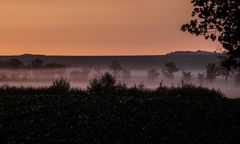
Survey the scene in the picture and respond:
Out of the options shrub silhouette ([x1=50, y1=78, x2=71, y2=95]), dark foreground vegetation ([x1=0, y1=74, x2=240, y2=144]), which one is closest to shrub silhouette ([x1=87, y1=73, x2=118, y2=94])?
shrub silhouette ([x1=50, y1=78, x2=71, y2=95])

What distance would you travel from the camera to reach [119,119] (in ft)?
86.6

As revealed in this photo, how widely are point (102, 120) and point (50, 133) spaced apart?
8.14 feet

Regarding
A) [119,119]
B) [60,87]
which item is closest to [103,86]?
[60,87]

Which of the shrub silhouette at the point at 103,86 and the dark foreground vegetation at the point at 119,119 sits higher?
the shrub silhouette at the point at 103,86

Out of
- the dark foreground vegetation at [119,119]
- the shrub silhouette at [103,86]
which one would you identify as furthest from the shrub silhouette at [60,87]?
the dark foreground vegetation at [119,119]

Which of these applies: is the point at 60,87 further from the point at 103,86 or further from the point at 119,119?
the point at 119,119

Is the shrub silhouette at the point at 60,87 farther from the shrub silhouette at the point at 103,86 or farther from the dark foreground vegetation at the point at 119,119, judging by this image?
the dark foreground vegetation at the point at 119,119

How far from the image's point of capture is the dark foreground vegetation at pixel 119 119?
78.8ft

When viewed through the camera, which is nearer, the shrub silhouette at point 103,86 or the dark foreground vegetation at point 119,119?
the dark foreground vegetation at point 119,119

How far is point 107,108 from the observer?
28672mm

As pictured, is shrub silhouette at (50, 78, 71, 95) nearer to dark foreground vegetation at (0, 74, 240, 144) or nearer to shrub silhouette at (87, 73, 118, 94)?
shrub silhouette at (87, 73, 118, 94)

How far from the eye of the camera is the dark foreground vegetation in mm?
24031

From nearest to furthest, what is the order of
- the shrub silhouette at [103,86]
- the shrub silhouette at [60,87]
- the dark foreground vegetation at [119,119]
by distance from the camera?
the dark foreground vegetation at [119,119] → the shrub silhouette at [60,87] → the shrub silhouette at [103,86]

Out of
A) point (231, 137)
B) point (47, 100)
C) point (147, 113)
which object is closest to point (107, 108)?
point (147, 113)
